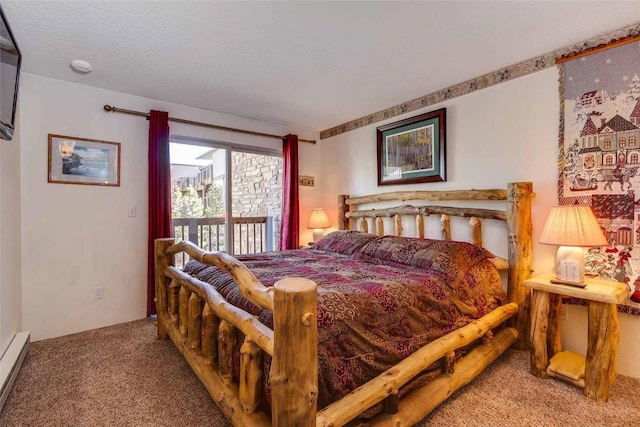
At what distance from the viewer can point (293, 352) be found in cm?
101

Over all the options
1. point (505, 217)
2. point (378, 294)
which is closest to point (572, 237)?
point (505, 217)

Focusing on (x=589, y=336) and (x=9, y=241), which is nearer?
(x=589, y=336)

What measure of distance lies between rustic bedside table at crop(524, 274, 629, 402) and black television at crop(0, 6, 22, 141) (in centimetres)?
347

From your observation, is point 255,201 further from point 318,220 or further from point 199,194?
point 318,220

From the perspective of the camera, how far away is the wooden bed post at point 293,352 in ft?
3.29

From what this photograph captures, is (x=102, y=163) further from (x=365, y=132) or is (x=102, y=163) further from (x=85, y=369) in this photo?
(x=365, y=132)

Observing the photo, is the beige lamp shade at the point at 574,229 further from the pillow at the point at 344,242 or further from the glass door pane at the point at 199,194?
the glass door pane at the point at 199,194

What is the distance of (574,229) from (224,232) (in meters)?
3.38

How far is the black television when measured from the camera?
1.74 metres

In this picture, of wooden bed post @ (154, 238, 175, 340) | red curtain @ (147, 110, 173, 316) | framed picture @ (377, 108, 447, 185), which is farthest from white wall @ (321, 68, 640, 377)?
red curtain @ (147, 110, 173, 316)

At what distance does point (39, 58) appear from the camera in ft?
7.68

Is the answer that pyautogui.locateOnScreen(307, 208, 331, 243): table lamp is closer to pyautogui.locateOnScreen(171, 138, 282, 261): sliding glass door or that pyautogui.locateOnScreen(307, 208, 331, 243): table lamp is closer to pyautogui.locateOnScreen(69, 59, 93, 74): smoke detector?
pyautogui.locateOnScreen(171, 138, 282, 261): sliding glass door

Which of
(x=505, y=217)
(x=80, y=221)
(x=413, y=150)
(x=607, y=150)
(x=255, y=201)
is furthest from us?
(x=255, y=201)

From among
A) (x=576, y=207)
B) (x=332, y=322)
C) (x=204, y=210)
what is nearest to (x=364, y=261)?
(x=332, y=322)
